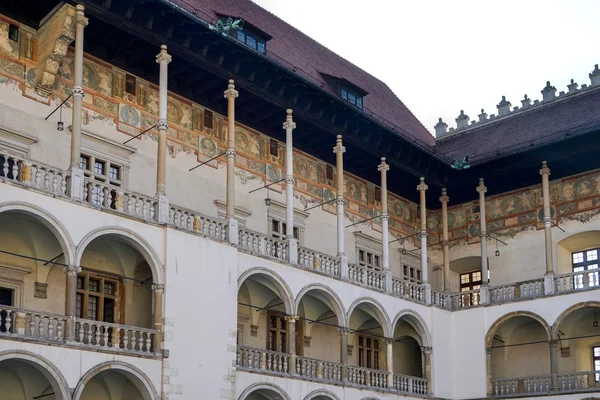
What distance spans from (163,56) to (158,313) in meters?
5.27

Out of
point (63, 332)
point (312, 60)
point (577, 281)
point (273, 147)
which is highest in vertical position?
point (312, 60)

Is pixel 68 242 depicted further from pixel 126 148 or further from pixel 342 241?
pixel 342 241

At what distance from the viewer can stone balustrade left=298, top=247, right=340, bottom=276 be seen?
2189 cm

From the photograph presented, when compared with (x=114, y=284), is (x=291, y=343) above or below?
below

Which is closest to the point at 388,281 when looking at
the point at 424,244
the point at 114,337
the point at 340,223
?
the point at 424,244

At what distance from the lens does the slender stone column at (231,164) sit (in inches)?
782

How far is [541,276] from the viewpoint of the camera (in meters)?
26.4

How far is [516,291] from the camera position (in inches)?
1006

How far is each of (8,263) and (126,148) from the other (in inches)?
145

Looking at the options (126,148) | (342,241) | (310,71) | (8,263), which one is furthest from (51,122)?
(310,71)

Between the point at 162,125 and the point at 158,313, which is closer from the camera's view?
the point at 158,313

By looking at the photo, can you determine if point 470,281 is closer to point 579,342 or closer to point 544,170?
point 579,342

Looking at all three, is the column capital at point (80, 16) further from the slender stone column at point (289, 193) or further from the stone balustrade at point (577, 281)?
the stone balustrade at point (577, 281)

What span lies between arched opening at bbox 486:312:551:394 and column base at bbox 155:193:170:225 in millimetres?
10833
